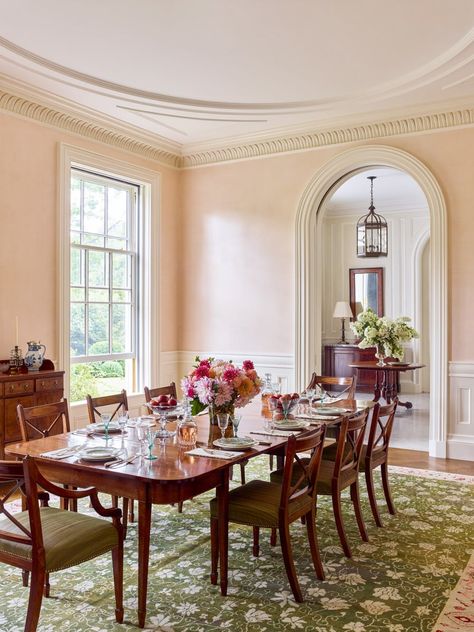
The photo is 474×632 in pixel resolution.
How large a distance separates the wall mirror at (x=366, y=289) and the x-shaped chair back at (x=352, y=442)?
762 centimetres

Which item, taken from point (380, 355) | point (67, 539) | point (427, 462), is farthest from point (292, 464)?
point (380, 355)

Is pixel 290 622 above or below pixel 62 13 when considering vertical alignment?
below

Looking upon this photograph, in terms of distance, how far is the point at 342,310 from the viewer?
431 inches

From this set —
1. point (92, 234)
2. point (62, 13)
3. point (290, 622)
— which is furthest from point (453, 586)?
point (92, 234)

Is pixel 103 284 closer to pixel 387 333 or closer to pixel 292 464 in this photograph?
pixel 387 333

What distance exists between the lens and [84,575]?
10.4 ft

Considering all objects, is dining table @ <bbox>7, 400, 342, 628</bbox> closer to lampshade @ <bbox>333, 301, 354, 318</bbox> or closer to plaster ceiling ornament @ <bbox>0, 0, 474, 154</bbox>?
plaster ceiling ornament @ <bbox>0, 0, 474, 154</bbox>

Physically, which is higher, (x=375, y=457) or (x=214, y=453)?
(x=214, y=453)

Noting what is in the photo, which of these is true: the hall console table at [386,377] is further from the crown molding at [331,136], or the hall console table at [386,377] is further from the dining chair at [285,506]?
the dining chair at [285,506]

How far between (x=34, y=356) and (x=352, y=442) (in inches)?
114

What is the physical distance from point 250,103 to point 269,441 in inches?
147

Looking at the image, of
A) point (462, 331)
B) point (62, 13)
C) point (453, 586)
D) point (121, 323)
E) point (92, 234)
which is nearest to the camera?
point (453, 586)

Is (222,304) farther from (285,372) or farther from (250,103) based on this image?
(250,103)

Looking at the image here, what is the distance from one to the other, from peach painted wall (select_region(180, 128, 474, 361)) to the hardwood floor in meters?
1.63
